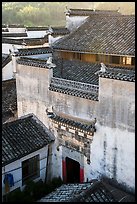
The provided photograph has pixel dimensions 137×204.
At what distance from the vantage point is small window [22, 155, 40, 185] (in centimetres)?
1380

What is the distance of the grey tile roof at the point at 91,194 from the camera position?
11070 millimetres

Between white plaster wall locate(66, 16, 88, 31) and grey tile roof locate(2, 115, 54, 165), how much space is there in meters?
7.93

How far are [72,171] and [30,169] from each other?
223cm

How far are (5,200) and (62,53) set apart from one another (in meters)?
9.75

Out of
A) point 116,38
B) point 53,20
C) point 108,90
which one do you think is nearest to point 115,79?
point 108,90

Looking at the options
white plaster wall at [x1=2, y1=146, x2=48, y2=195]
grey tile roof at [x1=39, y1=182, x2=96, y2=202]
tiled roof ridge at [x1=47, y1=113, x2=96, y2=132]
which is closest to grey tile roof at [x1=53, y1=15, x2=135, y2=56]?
tiled roof ridge at [x1=47, y1=113, x2=96, y2=132]

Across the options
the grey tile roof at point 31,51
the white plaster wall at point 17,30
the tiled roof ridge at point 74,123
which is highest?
the white plaster wall at point 17,30

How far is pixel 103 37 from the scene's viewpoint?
17500 mm

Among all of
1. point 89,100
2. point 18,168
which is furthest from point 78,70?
point 18,168

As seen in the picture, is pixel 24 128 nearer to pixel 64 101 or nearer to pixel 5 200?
pixel 64 101

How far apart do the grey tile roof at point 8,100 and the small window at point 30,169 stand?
168 inches

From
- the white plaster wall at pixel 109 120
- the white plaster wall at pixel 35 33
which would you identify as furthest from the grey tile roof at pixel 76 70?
the white plaster wall at pixel 35 33

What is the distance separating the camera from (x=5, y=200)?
483 inches

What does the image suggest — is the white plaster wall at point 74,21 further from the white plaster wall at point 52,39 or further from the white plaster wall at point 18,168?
the white plaster wall at point 18,168
